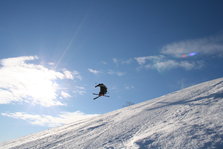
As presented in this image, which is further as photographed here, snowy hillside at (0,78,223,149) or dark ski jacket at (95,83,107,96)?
dark ski jacket at (95,83,107,96)

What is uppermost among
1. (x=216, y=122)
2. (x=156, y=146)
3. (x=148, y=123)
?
(x=148, y=123)

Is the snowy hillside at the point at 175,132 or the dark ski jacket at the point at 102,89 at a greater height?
the dark ski jacket at the point at 102,89

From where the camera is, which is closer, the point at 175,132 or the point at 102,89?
the point at 175,132

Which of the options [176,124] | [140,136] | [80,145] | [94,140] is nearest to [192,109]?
[176,124]

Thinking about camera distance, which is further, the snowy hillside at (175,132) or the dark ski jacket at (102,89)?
the dark ski jacket at (102,89)

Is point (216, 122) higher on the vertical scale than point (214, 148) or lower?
higher

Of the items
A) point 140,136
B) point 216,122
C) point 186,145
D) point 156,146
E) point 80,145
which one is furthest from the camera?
point 80,145

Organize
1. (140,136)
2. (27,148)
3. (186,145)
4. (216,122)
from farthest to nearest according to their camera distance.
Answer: (27,148), (140,136), (216,122), (186,145)

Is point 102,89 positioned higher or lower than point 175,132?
higher

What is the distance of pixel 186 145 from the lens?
9297mm

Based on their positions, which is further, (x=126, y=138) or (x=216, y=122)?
(x=126, y=138)

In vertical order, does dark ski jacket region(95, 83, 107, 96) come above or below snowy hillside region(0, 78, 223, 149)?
above

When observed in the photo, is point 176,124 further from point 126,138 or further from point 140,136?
point 126,138

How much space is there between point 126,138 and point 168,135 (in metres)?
2.83
